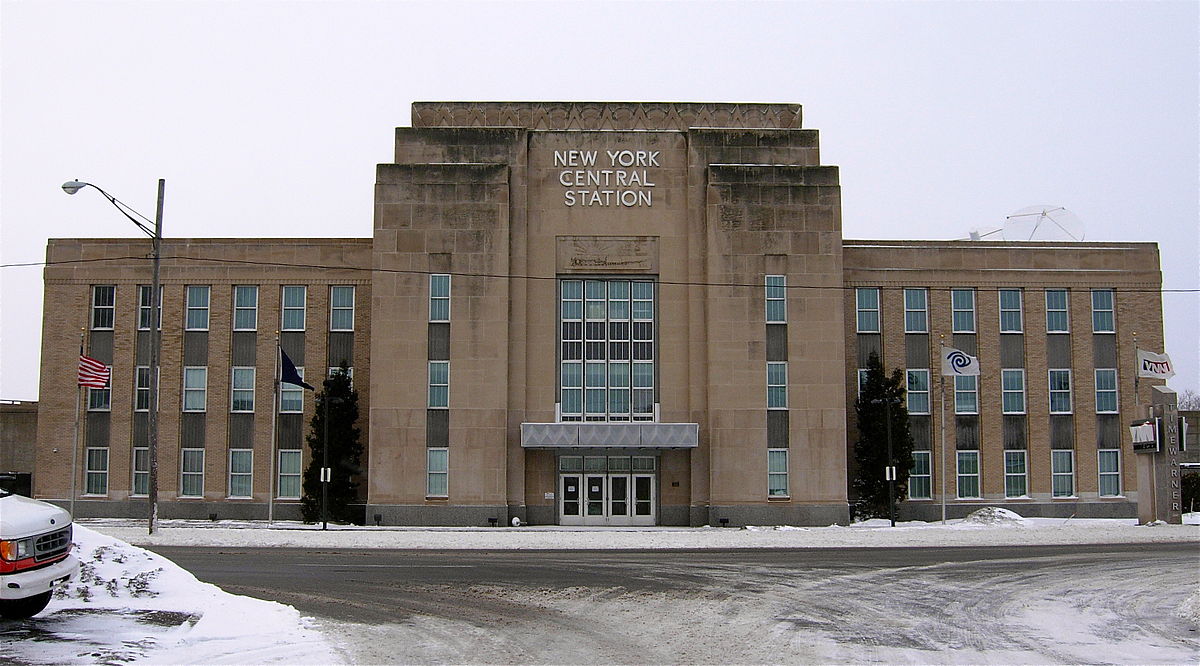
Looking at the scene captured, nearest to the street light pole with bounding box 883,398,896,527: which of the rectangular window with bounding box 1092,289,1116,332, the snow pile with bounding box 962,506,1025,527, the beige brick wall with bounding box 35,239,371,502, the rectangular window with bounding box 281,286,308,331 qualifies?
the snow pile with bounding box 962,506,1025,527

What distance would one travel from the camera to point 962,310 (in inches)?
1882

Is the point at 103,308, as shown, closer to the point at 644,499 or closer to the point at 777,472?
the point at 644,499

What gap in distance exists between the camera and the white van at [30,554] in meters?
12.7

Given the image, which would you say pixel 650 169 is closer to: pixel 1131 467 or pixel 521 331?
pixel 521 331

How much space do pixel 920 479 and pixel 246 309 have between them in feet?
94.6

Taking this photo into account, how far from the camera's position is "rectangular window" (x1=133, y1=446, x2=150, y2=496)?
1841 inches

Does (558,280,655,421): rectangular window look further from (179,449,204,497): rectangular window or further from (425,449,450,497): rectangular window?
(179,449,204,497): rectangular window

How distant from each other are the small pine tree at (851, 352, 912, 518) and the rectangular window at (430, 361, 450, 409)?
16505mm

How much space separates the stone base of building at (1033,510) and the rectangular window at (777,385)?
7228 mm

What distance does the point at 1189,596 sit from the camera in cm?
1936

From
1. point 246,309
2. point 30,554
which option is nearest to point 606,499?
point 246,309

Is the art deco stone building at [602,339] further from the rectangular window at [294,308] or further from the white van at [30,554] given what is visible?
the white van at [30,554]

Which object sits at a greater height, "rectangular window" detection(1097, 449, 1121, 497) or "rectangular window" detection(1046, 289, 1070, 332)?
"rectangular window" detection(1046, 289, 1070, 332)

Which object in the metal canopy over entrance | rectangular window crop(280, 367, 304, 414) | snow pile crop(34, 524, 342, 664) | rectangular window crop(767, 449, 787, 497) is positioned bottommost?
snow pile crop(34, 524, 342, 664)
